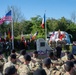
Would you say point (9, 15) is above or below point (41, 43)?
above

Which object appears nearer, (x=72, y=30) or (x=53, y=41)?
(x=53, y=41)

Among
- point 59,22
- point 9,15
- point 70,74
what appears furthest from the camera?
point 59,22

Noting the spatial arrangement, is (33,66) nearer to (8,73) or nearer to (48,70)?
(48,70)

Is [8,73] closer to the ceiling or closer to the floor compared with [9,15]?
closer to the floor

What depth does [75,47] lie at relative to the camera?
2709 cm

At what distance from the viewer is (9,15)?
25109mm

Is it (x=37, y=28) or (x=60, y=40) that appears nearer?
(x=60, y=40)

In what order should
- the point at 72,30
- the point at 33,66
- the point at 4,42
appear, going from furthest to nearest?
the point at 72,30, the point at 4,42, the point at 33,66

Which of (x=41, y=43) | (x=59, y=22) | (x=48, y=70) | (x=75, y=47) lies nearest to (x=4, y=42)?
(x=41, y=43)

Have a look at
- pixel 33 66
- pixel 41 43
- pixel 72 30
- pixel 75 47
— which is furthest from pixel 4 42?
pixel 72 30

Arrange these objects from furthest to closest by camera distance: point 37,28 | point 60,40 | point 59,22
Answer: point 59,22, point 37,28, point 60,40

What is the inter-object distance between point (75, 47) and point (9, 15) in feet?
22.1

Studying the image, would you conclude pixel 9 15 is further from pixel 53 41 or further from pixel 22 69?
pixel 22 69

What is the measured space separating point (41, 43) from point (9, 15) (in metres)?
4.65
